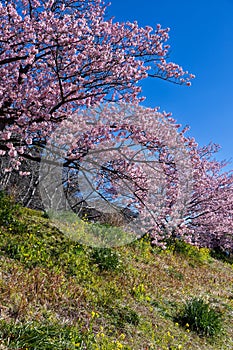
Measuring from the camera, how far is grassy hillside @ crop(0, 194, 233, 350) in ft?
14.2

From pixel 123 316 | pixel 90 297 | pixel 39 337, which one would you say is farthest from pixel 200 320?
pixel 39 337

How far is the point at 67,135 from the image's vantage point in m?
7.19

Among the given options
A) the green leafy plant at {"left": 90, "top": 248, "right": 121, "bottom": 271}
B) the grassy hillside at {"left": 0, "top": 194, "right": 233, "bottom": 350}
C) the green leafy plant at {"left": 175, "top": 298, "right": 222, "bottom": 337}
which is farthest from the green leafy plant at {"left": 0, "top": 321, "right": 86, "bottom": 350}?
the green leafy plant at {"left": 90, "top": 248, "right": 121, "bottom": 271}

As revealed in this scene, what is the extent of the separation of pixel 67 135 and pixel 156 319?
3.89 metres

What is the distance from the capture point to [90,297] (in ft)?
19.1

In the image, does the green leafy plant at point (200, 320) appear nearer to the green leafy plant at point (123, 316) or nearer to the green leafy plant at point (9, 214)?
the green leafy plant at point (123, 316)

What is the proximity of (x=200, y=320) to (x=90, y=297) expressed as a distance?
2.13 m

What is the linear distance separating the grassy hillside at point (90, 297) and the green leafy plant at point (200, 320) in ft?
0.07

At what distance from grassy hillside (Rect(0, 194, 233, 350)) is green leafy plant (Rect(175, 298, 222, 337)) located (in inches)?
0.8

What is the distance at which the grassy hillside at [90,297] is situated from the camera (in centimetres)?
434

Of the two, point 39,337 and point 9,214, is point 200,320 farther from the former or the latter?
point 9,214

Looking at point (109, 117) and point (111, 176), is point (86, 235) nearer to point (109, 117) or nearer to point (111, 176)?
point (111, 176)

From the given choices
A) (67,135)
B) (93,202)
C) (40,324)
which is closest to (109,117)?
(67,135)

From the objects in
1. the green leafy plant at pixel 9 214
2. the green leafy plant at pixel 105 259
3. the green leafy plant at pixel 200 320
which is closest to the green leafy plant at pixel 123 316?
the green leafy plant at pixel 200 320
